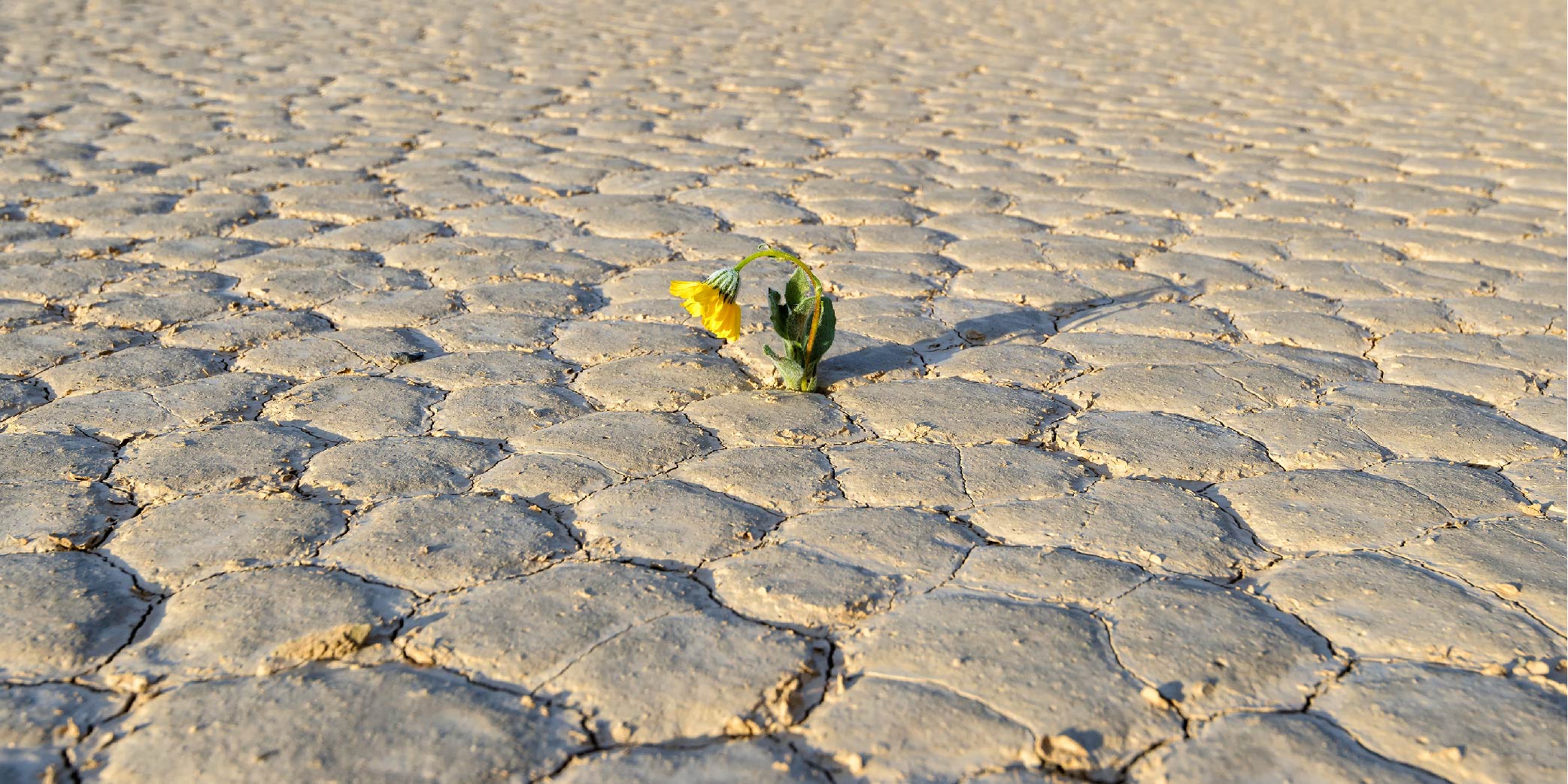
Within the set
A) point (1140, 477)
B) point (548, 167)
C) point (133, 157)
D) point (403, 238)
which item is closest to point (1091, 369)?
point (1140, 477)

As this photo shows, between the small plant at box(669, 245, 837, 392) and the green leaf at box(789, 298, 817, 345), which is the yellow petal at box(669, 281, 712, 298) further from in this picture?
the green leaf at box(789, 298, 817, 345)

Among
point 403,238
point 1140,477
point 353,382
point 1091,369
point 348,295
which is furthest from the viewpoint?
point 403,238

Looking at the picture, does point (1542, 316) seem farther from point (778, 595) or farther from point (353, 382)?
point (353, 382)

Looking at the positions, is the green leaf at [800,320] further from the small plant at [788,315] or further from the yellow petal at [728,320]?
Result: the yellow petal at [728,320]

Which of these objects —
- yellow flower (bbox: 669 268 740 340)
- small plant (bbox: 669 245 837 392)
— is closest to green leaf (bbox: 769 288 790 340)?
small plant (bbox: 669 245 837 392)

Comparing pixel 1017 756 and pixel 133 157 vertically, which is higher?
pixel 1017 756

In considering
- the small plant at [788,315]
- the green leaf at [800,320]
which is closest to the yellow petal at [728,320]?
the small plant at [788,315]

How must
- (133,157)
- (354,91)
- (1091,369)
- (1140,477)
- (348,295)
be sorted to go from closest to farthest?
(1140,477)
(1091,369)
(348,295)
(133,157)
(354,91)

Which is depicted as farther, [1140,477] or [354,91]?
[354,91]
